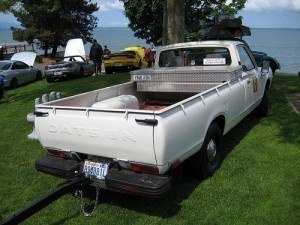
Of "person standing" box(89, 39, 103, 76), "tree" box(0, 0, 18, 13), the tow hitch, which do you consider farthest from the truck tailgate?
"person standing" box(89, 39, 103, 76)

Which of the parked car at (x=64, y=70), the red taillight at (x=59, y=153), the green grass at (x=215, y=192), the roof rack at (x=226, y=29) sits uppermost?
the roof rack at (x=226, y=29)

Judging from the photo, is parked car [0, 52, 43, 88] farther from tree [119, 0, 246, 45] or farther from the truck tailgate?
tree [119, 0, 246, 45]

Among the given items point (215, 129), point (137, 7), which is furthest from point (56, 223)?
point (137, 7)

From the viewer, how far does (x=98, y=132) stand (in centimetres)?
391

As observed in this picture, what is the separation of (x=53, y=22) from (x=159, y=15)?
12.2 meters

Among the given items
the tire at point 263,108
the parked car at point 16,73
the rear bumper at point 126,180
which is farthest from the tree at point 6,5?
the rear bumper at point 126,180

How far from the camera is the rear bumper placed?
3652 millimetres

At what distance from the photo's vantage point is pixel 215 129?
4840 mm

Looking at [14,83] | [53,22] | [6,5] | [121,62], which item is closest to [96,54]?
[121,62]

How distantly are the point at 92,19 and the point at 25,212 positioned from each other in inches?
1604

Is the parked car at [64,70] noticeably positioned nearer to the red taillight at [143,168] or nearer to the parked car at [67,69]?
the parked car at [67,69]

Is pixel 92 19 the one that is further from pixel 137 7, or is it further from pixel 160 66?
pixel 160 66

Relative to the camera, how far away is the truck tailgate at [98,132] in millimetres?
3666

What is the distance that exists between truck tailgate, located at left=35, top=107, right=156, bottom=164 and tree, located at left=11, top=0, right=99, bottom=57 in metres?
33.4
